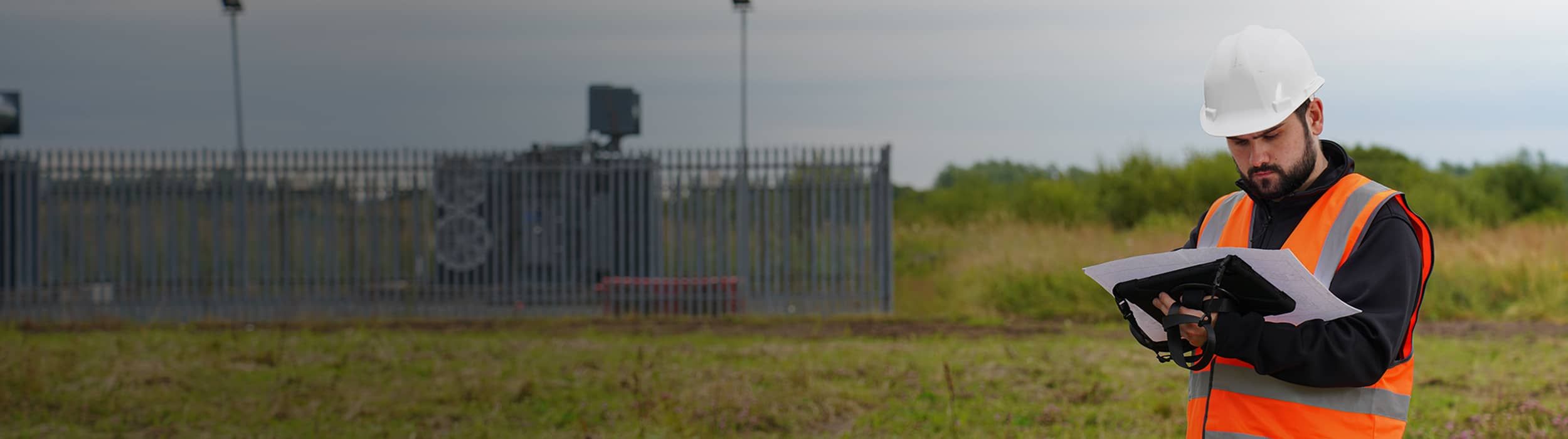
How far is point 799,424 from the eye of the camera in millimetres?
7242

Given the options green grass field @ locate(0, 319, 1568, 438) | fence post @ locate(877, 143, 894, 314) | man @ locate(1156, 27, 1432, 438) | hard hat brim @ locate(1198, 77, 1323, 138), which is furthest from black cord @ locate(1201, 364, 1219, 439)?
fence post @ locate(877, 143, 894, 314)

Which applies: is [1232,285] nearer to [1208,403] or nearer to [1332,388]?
[1332,388]

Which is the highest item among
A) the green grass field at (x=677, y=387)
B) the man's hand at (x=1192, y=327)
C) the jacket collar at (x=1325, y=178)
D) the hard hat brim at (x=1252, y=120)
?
the hard hat brim at (x=1252, y=120)

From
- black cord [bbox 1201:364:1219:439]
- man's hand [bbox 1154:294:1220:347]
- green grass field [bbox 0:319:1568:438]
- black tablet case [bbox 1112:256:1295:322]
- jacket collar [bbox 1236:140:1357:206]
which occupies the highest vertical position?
jacket collar [bbox 1236:140:1357:206]

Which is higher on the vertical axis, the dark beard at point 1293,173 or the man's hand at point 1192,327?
the dark beard at point 1293,173

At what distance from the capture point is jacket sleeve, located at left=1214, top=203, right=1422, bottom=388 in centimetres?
228

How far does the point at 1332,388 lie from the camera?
2420 mm

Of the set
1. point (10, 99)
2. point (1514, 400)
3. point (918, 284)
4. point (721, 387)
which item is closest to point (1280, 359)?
point (721, 387)

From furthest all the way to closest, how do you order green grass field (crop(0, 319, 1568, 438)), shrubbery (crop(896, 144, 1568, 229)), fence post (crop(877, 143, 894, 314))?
shrubbery (crop(896, 144, 1568, 229)) < fence post (crop(877, 143, 894, 314)) < green grass field (crop(0, 319, 1568, 438))

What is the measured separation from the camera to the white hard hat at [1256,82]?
2465 mm

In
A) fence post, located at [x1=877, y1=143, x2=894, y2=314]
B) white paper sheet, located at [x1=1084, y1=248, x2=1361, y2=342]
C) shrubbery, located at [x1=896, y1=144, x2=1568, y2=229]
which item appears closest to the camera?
white paper sheet, located at [x1=1084, y1=248, x2=1361, y2=342]

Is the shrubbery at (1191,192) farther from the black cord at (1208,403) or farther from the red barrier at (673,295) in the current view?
the black cord at (1208,403)

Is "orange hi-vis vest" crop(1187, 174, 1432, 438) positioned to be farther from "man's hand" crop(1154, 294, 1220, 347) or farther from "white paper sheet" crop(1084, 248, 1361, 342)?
"man's hand" crop(1154, 294, 1220, 347)

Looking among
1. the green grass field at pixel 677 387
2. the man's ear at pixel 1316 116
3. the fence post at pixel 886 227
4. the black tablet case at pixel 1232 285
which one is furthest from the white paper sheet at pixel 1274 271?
the fence post at pixel 886 227
